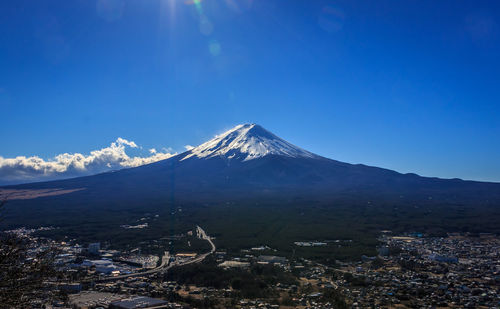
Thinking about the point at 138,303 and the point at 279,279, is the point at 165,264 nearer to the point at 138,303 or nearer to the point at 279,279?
the point at 279,279

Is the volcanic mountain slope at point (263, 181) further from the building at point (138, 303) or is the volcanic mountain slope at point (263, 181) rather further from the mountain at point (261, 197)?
the building at point (138, 303)

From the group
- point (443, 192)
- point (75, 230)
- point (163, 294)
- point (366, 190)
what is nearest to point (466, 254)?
point (163, 294)

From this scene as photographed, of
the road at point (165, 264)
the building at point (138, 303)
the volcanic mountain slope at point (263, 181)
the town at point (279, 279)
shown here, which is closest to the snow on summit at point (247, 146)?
the volcanic mountain slope at point (263, 181)

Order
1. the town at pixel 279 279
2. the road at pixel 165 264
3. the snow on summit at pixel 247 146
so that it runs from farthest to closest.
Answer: the snow on summit at pixel 247 146
the road at pixel 165 264
the town at pixel 279 279

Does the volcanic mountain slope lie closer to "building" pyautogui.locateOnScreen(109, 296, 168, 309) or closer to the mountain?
the mountain

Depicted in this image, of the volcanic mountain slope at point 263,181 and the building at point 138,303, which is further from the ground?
the volcanic mountain slope at point 263,181

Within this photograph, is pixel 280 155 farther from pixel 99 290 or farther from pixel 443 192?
pixel 99 290
